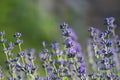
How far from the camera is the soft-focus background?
10.4 metres

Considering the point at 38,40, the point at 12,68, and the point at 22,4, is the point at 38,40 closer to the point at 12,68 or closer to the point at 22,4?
the point at 22,4

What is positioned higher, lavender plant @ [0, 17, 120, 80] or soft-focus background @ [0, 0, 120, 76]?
soft-focus background @ [0, 0, 120, 76]

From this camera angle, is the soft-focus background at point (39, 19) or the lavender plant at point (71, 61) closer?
the lavender plant at point (71, 61)

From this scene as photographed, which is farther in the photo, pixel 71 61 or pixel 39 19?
pixel 39 19

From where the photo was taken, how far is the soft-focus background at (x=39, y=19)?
10430 millimetres

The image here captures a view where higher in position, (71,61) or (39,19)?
(39,19)

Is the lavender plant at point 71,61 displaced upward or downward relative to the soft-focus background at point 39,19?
downward

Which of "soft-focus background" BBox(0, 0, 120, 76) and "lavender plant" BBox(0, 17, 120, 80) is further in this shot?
"soft-focus background" BBox(0, 0, 120, 76)

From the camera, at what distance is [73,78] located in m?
4.59

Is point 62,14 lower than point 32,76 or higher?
higher

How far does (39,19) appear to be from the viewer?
10867 mm

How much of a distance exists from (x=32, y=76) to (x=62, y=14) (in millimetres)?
7968

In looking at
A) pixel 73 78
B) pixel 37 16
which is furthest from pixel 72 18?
pixel 73 78

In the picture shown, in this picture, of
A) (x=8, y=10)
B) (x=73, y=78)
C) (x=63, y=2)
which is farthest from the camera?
(x=63, y=2)
